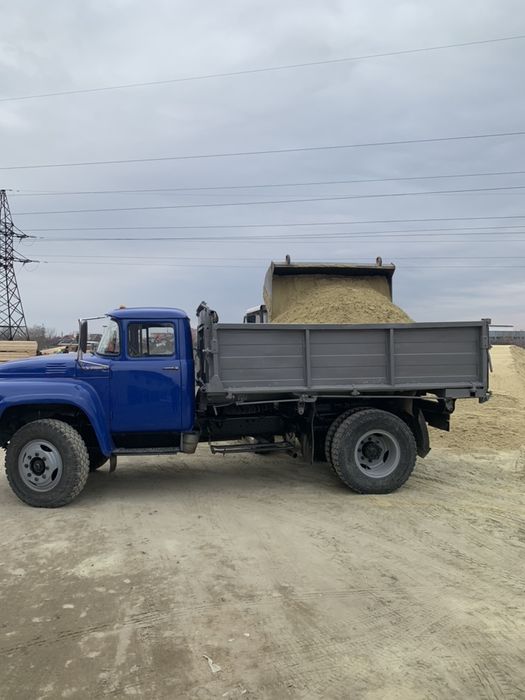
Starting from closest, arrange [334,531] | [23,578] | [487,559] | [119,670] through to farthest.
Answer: [119,670]
[23,578]
[487,559]
[334,531]

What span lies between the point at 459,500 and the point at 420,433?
100cm

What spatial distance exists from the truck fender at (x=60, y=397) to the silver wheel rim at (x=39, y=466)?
47cm

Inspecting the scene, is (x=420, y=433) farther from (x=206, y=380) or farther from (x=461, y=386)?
(x=206, y=380)

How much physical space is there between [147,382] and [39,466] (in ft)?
4.88

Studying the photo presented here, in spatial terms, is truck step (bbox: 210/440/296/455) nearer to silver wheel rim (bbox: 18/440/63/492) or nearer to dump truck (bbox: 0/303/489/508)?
dump truck (bbox: 0/303/489/508)

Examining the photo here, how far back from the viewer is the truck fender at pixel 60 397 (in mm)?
5977

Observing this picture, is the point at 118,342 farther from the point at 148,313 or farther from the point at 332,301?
the point at 332,301

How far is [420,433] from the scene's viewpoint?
6.88 m

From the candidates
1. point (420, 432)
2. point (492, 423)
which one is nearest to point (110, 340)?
point (420, 432)

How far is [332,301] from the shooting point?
12.0 m

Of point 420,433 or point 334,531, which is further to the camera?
point 420,433

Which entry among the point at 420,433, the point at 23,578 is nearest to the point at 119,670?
the point at 23,578

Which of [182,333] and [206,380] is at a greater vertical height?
[182,333]

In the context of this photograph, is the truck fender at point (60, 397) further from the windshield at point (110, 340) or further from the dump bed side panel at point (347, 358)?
the dump bed side panel at point (347, 358)
